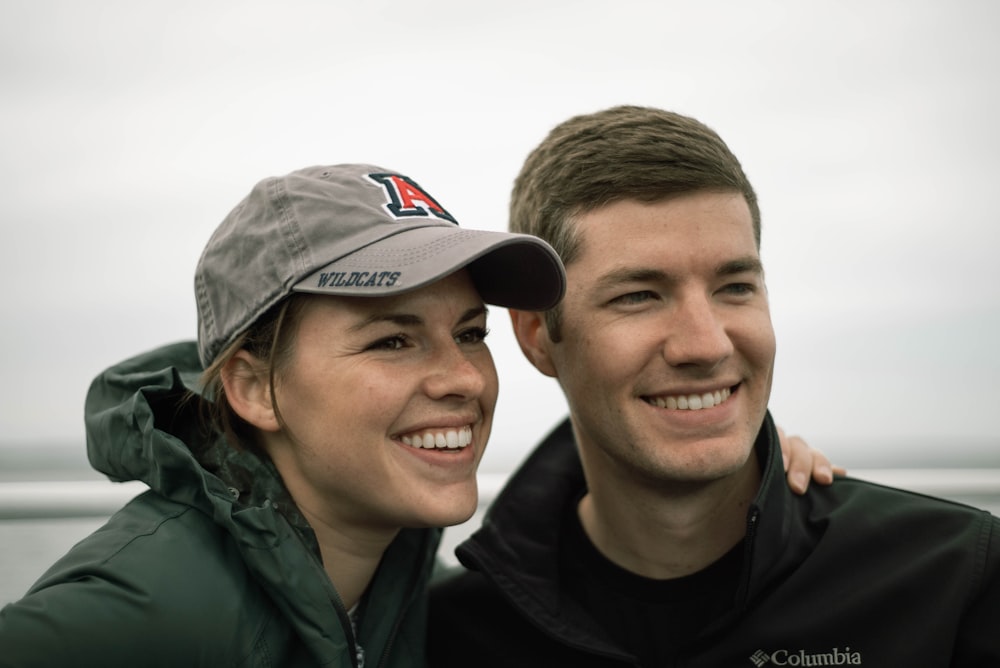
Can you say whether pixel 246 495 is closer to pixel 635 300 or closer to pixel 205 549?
pixel 205 549

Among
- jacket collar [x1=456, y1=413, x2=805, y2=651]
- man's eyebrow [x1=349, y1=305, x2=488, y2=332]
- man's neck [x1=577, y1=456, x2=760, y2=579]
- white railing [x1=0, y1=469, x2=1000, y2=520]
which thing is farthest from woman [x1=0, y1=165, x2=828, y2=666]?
white railing [x1=0, y1=469, x2=1000, y2=520]

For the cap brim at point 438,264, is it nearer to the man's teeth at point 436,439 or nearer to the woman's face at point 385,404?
the woman's face at point 385,404

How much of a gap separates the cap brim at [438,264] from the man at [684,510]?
0.74ft

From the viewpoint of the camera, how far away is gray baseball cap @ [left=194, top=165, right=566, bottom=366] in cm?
173

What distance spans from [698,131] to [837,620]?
1.23 meters

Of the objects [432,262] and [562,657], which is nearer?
[432,262]

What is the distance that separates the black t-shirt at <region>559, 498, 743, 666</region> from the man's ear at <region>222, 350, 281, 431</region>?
2.94 feet

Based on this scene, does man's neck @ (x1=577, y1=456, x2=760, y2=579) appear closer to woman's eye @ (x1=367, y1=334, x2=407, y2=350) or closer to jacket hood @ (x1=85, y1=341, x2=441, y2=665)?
jacket hood @ (x1=85, y1=341, x2=441, y2=665)

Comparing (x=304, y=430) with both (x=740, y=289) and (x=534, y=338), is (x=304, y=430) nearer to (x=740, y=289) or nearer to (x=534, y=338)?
(x=534, y=338)

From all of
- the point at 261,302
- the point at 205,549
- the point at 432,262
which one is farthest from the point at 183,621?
the point at 432,262

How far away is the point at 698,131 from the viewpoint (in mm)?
2264

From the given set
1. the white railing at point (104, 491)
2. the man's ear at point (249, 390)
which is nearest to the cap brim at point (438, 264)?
the man's ear at point (249, 390)

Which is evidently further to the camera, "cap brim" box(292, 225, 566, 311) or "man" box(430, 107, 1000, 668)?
"man" box(430, 107, 1000, 668)

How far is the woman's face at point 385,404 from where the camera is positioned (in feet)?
5.85
